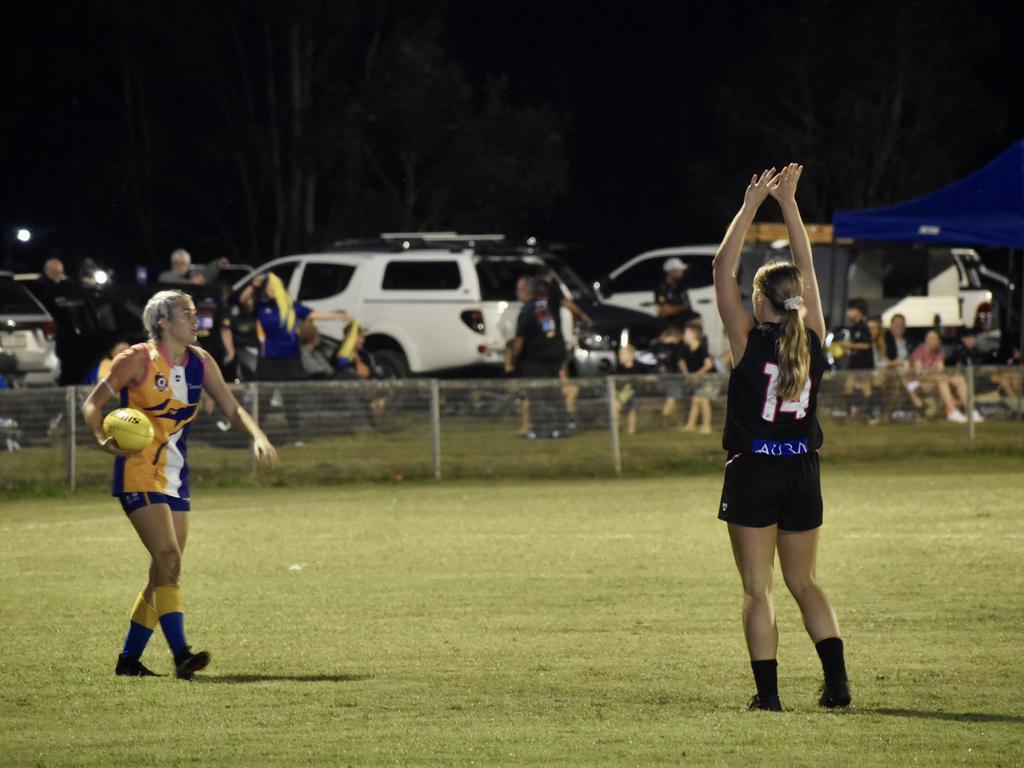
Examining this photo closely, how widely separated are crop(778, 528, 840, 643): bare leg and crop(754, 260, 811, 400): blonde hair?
0.60 meters

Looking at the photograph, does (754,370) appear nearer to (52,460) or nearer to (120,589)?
(120,589)

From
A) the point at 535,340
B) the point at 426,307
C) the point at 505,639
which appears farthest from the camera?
the point at 426,307

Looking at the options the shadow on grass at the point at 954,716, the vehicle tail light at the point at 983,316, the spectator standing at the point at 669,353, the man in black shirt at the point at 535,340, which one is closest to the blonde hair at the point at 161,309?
the shadow on grass at the point at 954,716

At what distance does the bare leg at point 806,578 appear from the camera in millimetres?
7328

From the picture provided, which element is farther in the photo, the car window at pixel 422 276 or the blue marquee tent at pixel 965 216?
the car window at pixel 422 276

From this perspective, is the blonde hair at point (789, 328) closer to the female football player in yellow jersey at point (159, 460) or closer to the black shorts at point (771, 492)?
the black shorts at point (771, 492)

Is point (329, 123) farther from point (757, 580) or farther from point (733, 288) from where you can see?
point (757, 580)

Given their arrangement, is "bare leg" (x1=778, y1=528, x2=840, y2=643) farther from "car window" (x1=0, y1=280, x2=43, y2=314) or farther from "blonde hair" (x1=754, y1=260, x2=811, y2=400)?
"car window" (x1=0, y1=280, x2=43, y2=314)

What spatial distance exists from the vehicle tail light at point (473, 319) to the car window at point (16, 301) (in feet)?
17.1

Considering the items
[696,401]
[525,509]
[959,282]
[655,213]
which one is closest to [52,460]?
[525,509]

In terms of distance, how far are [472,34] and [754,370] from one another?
4666 centimetres

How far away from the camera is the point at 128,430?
8.45m

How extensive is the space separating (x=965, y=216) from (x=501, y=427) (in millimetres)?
6723

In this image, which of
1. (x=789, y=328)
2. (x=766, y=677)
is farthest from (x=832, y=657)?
(x=789, y=328)
